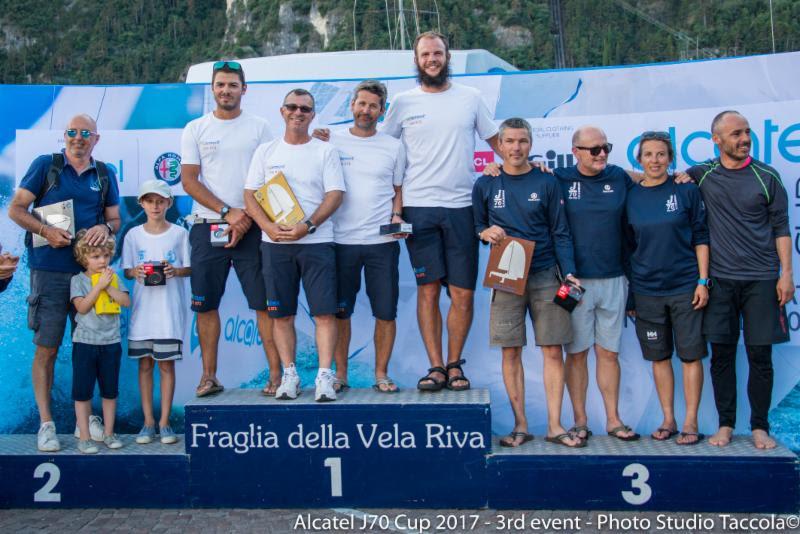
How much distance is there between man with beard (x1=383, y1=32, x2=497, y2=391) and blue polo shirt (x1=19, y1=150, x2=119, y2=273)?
1.85m

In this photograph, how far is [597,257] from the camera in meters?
4.30

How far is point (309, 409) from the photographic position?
4.14 metres

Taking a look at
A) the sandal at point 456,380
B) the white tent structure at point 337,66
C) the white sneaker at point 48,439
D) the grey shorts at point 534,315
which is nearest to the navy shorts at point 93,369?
the white sneaker at point 48,439

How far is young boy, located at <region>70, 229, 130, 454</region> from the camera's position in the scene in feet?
14.2

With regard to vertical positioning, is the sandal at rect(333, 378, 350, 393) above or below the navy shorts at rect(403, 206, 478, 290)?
below

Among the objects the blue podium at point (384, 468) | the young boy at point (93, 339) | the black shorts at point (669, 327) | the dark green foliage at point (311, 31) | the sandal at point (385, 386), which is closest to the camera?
the blue podium at point (384, 468)

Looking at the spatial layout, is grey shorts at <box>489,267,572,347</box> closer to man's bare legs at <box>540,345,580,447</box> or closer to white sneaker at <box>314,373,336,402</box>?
man's bare legs at <box>540,345,580,447</box>

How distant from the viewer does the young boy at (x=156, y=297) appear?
14.8 ft

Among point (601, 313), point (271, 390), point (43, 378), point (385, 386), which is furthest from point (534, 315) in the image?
point (43, 378)

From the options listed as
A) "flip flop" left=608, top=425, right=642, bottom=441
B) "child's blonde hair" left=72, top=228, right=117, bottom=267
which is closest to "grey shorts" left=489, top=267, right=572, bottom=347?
"flip flop" left=608, top=425, right=642, bottom=441

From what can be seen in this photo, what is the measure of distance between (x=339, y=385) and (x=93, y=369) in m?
1.40

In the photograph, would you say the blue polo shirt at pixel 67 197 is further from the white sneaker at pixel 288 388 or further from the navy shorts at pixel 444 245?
the navy shorts at pixel 444 245

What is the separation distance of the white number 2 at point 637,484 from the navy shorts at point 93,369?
113 inches

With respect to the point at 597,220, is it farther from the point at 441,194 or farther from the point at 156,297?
the point at 156,297
